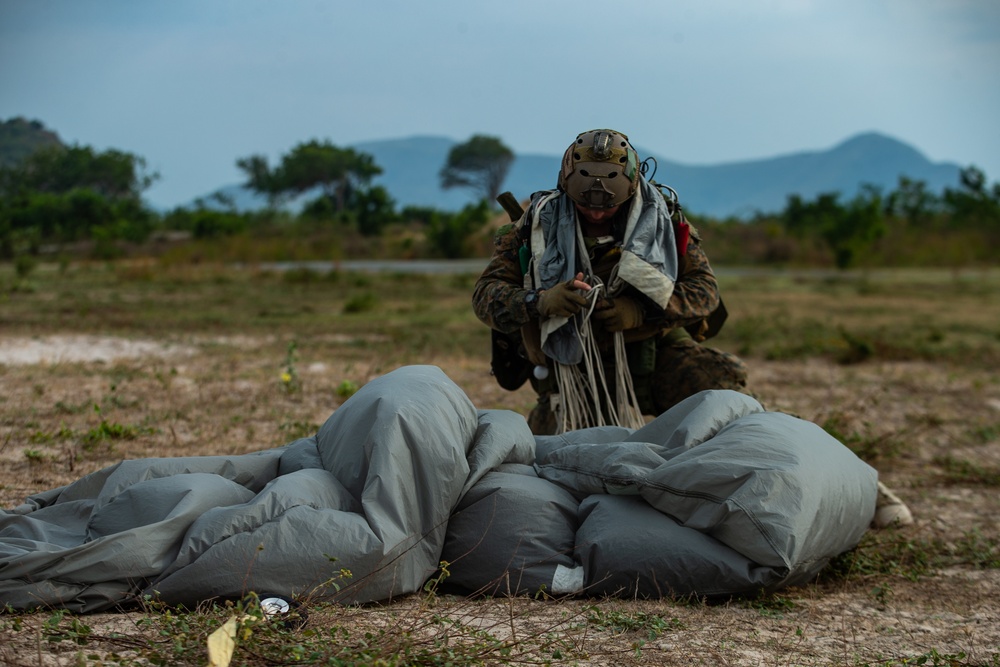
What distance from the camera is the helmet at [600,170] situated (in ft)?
13.7

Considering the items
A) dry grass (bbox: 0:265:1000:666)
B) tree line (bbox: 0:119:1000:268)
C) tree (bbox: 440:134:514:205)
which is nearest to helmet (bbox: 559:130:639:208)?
dry grass (bbox: 0:265:1000:666)

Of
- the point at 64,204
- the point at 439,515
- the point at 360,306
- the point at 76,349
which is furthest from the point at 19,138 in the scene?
the point at 439,515

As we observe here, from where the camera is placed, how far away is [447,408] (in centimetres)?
322

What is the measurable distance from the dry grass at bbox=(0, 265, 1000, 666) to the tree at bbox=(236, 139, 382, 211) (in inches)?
1367

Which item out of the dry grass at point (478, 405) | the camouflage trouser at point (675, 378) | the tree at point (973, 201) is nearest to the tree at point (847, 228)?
the tree at point (973, 201)

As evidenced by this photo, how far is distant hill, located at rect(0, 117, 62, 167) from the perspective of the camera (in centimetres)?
1860

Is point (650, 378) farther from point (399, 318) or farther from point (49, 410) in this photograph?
point (399, 318)

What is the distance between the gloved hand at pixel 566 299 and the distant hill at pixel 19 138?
16.1 meters

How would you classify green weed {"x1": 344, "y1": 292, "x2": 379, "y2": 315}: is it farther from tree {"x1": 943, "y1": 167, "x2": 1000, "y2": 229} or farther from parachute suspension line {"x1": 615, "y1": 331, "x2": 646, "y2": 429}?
tree {"x1": 943, "y1": 167, "x2": 1000, "y2": 229}

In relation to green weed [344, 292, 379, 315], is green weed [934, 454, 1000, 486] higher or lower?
lower

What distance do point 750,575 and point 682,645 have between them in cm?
52

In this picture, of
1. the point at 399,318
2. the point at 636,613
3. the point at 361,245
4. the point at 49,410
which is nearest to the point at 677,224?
the point at 636,613

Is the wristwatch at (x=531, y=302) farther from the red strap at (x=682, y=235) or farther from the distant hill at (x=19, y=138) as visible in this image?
the distant hill at (x=19, y=138)

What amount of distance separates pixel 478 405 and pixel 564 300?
104 inches
